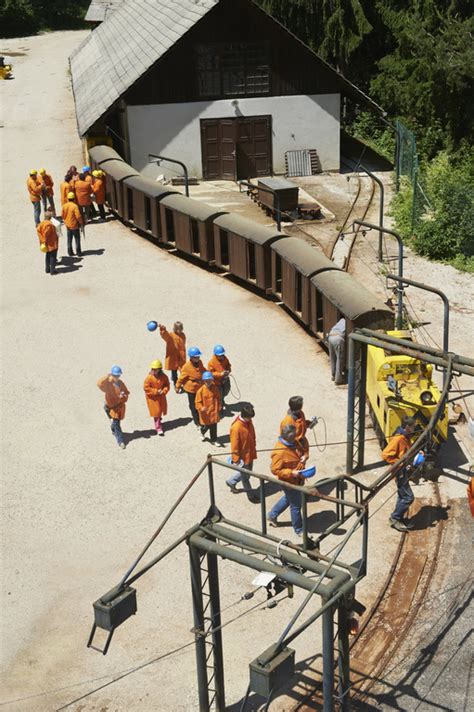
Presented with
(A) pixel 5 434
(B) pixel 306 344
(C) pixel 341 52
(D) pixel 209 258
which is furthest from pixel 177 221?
(C) pixel 341 52

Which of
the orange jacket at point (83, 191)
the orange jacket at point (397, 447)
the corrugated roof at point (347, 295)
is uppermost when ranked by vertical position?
the orange jacket at point (83, 191)

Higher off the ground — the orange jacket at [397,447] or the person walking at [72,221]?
the person walking at [72,221]

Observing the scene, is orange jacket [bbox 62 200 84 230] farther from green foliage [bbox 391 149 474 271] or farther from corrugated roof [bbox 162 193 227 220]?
green foliage [bbox 391 149 474 271]

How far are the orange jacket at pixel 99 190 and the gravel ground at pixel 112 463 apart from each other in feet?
2.98

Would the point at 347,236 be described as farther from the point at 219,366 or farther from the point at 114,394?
the point at 114,394

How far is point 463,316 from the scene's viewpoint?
2316cm

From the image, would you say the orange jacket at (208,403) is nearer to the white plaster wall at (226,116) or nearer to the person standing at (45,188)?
the person standing at (45,188)

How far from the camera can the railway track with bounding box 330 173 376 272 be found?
1069 inches

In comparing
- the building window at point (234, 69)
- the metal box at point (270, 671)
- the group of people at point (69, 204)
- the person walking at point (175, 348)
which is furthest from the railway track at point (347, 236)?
the metal box at point (270, 671)

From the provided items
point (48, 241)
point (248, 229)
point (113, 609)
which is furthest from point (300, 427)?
point (48, 241)

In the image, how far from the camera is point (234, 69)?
116 feet

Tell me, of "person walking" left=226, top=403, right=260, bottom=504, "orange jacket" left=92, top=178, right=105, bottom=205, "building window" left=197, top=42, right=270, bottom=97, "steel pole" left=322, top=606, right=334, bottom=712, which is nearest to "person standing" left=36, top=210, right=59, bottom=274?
"orange jacket" left=92, top=178, right=105, bottom=205

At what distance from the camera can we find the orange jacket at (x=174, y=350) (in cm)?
1892

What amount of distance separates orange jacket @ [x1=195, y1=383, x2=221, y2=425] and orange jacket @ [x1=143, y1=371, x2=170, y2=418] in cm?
76
